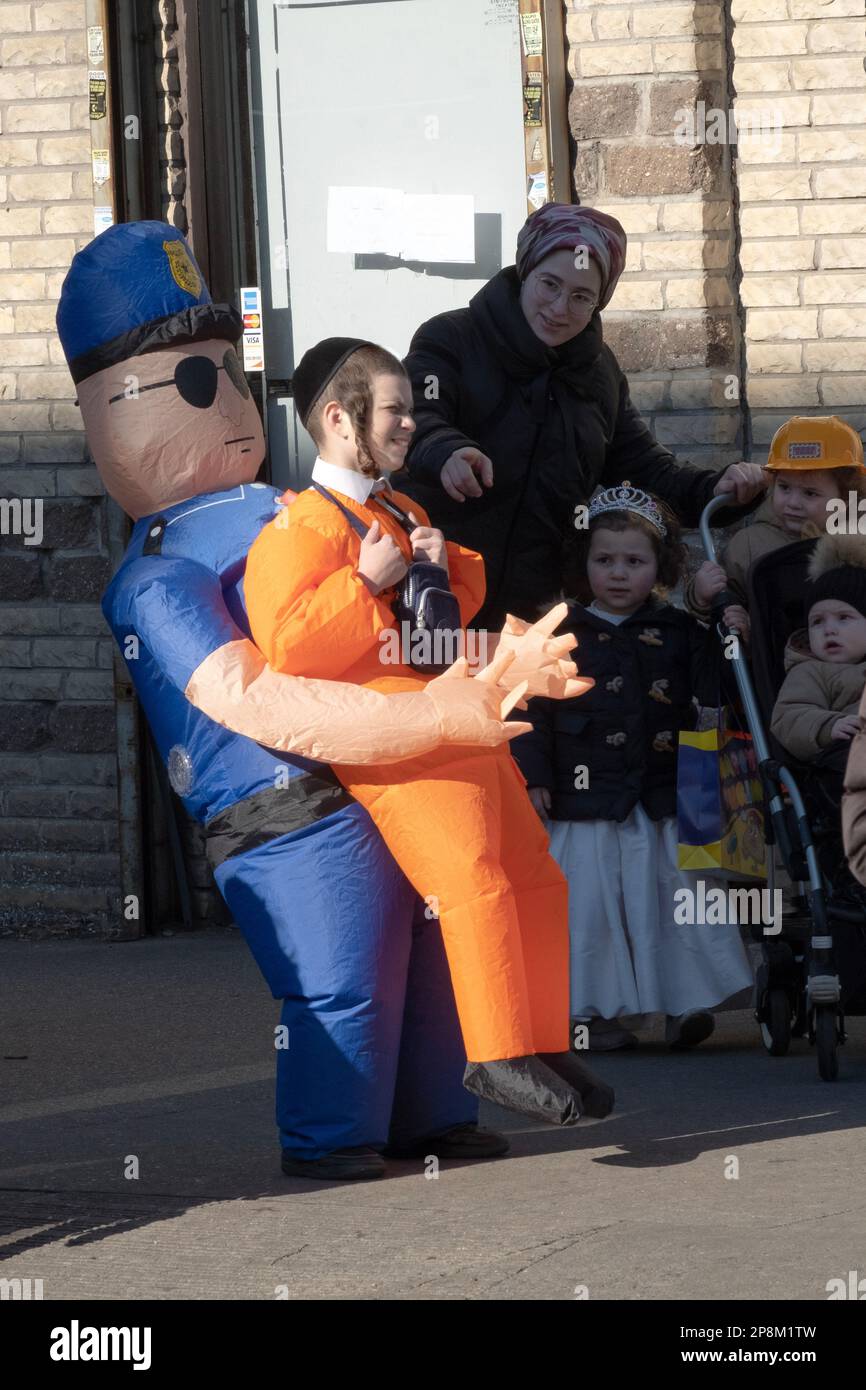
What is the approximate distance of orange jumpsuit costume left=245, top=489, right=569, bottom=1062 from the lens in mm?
4312

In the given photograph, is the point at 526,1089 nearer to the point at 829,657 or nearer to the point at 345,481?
the point at 345,481

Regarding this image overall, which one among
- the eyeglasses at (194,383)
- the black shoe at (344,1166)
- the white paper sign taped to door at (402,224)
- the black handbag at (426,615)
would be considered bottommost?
the black shoe at (344,1166)

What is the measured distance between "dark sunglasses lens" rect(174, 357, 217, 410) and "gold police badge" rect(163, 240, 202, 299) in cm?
19

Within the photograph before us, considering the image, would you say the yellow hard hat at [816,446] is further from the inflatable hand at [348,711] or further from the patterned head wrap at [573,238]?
the inflatable hand at [348,711]

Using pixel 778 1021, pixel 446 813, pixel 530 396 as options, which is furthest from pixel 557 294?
pixel 778 1021

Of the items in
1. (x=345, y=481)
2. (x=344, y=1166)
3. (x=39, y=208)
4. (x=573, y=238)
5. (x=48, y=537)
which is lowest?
(x=344, y=1166)

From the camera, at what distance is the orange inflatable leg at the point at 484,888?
4.30 meters

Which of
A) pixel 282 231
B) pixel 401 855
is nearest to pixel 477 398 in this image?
pixel 401 855

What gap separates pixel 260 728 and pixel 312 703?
12cm

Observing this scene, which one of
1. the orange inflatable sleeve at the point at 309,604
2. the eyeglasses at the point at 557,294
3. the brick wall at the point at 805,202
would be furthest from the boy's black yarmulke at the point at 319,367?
the brick wall at the point at 805,202

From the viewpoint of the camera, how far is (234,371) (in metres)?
5.01

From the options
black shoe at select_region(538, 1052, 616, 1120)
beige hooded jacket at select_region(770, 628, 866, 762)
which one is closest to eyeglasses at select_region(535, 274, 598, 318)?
beige hooded jacket at select_region(770, 628, 866, 762)

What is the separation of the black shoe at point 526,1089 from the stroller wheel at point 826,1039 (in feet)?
4.25

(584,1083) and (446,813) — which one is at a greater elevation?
(446,813)
